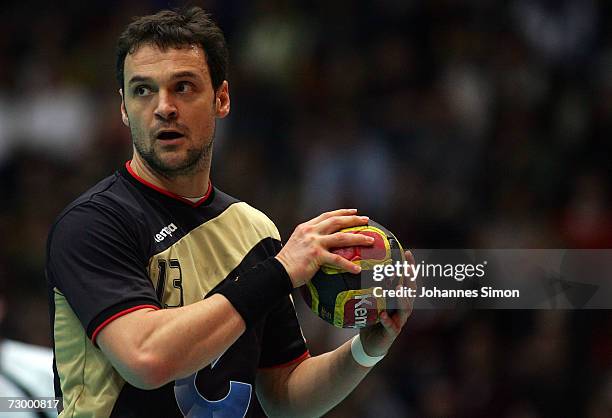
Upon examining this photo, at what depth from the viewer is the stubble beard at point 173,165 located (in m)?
3.35

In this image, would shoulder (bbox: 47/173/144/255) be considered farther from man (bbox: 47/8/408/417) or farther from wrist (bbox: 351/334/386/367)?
wrist (bbox: 351/334/386/367)

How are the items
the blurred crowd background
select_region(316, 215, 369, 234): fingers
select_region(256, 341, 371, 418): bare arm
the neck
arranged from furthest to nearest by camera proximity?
the blurred crowd background, select_region(256, 341, 371, 418): bare arm, the neck, select_region(316, 215, 369, 234): fingers

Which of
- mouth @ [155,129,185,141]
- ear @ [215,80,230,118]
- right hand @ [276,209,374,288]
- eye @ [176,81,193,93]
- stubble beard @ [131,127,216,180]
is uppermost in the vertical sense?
eye @ [176,81,193,93]

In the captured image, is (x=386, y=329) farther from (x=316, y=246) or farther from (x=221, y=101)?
(x=221, y=101)

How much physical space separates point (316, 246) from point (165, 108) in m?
0.69

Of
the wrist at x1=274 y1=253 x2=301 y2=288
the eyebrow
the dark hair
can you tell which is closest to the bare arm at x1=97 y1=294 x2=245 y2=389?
the wrist at x1=274 y1=253 x2=301 y2=288

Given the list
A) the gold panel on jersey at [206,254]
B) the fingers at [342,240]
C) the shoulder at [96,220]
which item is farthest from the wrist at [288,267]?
the shoulder at [96,220]

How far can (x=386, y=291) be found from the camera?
10.8 ft

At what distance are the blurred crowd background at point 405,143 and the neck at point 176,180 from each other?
358 centimetres

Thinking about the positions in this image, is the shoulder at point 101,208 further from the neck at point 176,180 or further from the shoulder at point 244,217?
the shoulder at point 244,217

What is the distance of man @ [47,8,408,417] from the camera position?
2955mm

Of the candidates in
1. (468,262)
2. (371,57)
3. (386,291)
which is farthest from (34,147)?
(386,291)

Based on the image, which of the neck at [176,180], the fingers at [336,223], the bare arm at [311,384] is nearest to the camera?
the fingers at [336,223]

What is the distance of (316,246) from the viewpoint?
10.1ft
